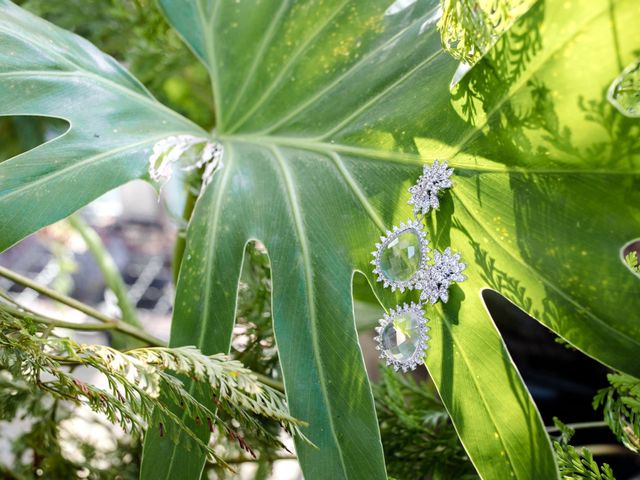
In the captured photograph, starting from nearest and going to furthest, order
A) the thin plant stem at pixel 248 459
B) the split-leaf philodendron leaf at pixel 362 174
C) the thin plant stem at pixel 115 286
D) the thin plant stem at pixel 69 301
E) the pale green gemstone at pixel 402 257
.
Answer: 1. the split-leaf philodendron leaf at pixel 362 174
2. the pale green gemstone at pixel 402 257
3. the thin plant stem at pixel 69 301
4. the thin plant stem at pixel 248 459
5. the thin plant stem at pixel 115 286

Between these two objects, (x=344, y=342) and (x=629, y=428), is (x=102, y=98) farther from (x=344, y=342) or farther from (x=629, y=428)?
(x=629, y=428)

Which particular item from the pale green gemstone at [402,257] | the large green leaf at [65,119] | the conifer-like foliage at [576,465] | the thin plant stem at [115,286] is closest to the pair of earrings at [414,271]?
the pale green gemstone at [402,257]

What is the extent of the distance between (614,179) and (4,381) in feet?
2.17

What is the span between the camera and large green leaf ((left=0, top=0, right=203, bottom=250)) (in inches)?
23.5

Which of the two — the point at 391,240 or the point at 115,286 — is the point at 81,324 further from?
the point at 115,286

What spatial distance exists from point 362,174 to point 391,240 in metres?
0.07

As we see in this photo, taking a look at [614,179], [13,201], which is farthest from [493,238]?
[13,201]

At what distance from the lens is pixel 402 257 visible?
0.55 metres

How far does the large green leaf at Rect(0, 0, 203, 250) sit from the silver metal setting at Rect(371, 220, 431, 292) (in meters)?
0.24

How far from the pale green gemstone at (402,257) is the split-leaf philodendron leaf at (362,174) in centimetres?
2

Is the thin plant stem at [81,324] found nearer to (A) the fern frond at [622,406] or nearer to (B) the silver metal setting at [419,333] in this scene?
(B) the silver metal setting at [419,333]

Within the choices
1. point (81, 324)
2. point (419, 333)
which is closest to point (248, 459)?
point (81, 324)

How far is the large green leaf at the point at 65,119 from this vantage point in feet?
1.96

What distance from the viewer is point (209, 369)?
1.73ft
